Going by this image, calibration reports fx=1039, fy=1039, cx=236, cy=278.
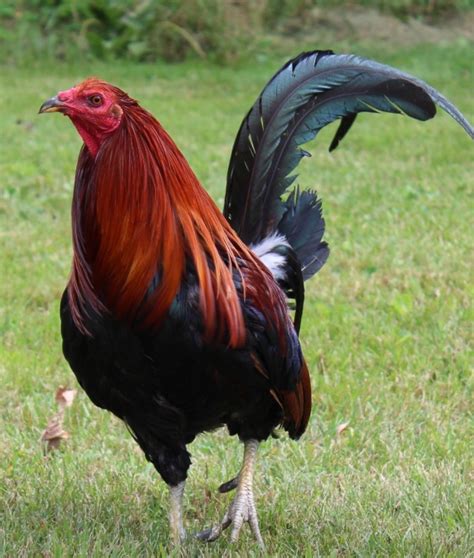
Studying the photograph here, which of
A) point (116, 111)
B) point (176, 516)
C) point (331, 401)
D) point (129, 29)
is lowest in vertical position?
point (129, 29)

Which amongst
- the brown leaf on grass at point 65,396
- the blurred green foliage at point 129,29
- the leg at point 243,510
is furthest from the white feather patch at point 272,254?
the blurred green foliage at point 129,29

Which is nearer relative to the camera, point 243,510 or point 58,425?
point 243,510

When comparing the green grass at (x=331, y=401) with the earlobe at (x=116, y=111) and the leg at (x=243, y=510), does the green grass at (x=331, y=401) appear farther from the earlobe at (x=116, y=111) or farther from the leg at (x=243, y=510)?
the earlobe at (x=116, y=111)

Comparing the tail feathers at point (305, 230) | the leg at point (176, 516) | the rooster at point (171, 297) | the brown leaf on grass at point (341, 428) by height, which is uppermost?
the rooster at point (171, 297)

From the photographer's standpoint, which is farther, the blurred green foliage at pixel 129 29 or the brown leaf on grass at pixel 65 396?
the blurred green foliage at pixel 129 29

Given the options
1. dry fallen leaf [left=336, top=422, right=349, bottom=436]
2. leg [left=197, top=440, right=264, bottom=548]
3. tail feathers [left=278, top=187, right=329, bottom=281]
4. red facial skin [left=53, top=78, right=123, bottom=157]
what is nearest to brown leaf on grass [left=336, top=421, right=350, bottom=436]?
dry fallen leaf [left=336, top=422, right=349, bottom=436]

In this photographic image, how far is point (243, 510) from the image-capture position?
3.15m

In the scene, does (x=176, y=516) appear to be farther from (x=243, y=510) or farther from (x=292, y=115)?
(x=292, y=115)

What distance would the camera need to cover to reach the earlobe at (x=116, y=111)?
265cm

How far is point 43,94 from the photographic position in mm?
11133

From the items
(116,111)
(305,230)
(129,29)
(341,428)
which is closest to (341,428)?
(341,428)

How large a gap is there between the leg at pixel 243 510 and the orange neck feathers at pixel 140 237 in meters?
0.59

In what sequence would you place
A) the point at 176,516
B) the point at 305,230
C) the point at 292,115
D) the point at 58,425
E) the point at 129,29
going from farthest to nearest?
the point at 129,29
the point at 58,425
the point at 305,230
the point at 292,115
the point at 176,516

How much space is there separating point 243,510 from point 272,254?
0.82 m
